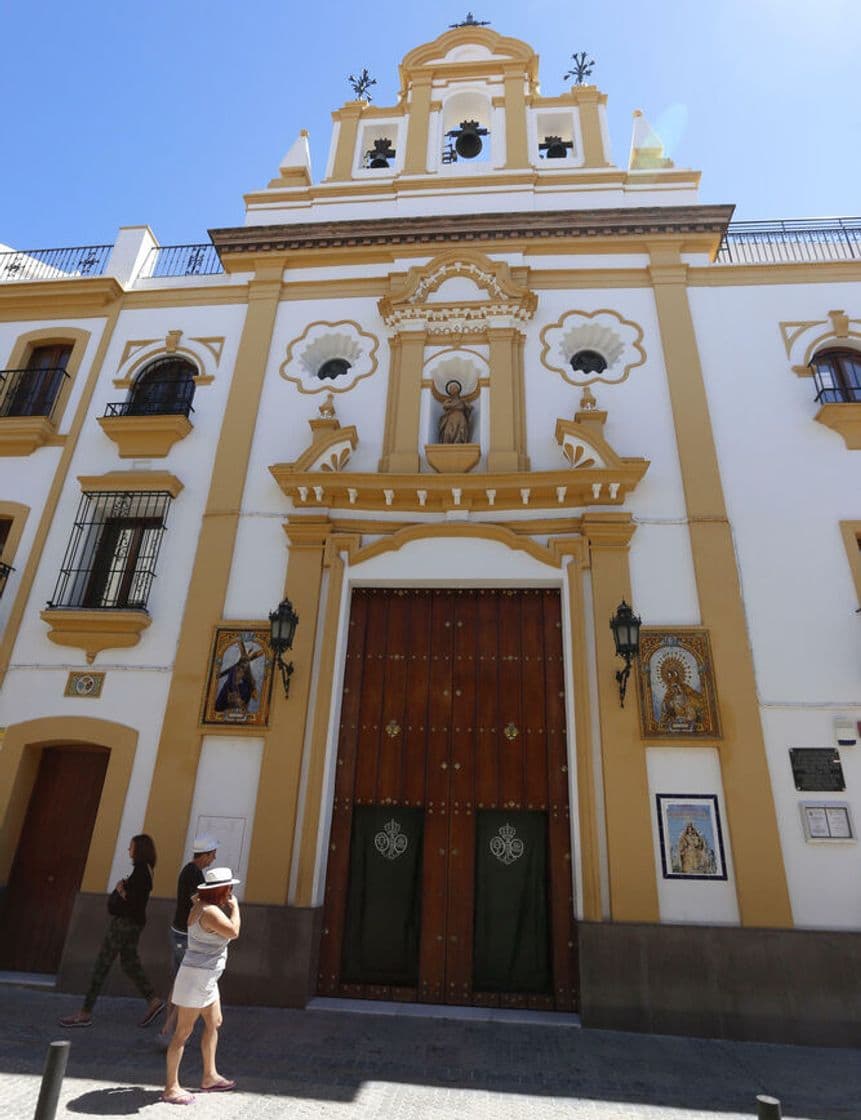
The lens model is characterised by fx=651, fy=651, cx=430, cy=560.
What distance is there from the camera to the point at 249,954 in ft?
21.2

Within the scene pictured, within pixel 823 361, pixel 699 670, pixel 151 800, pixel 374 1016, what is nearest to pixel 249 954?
pixel 374 1016

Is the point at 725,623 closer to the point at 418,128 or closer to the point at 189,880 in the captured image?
the point at 189,880

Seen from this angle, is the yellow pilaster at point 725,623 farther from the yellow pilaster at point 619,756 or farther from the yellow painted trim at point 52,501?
the yellow painted trim at point 52,501

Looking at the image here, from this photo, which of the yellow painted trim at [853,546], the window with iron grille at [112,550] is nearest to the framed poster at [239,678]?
the window with iron grille at [112,550]

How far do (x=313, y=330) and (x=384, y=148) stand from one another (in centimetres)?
500

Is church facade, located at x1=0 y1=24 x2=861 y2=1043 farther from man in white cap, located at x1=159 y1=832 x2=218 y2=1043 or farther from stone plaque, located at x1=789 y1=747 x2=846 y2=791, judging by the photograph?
man in white cap, located at x1=159 y1=832 x2=218 y2=1043

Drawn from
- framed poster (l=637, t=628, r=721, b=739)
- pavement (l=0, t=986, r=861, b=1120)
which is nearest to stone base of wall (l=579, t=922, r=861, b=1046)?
pavement (l=0, t=986, r=861, b=1120)

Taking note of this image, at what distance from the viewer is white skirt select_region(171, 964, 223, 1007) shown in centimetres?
418

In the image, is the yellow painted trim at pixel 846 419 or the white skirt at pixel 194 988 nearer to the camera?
the white skirt at pixel 194 988

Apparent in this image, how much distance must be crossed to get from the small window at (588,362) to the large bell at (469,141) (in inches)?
211

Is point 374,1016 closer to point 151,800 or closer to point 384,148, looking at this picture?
point 151,800

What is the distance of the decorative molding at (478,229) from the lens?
998 centimetres

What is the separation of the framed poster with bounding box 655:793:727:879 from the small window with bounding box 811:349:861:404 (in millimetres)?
5459

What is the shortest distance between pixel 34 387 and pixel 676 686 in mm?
10360
